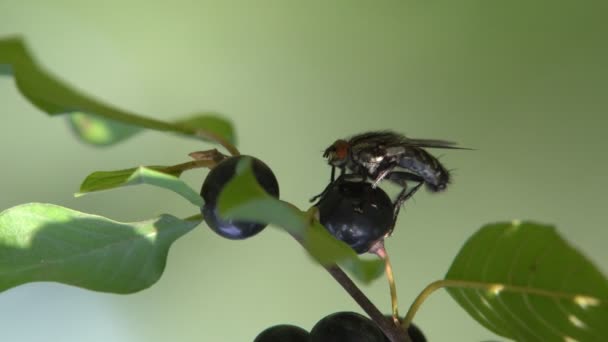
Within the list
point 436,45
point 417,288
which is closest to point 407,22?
point 436,45

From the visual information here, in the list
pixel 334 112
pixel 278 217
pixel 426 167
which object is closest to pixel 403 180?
pixel 426 167

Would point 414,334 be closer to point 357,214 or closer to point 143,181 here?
point 357,214

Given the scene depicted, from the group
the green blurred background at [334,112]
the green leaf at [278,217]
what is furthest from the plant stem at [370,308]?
the green blurred background at [334,112]

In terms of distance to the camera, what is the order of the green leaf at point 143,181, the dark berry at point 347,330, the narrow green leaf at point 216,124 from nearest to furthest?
the green leaf at point 143,181, the dark berry at point 347,330, the narrow green leaf at point 216,124

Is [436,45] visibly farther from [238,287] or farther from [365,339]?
[365,339]

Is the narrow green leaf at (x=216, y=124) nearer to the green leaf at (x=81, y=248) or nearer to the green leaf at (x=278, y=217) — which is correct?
the green leaf at (x=81, y=248)

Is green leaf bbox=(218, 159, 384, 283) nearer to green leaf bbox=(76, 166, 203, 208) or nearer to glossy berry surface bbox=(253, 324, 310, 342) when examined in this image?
green leaf bbox=(76, 166, 203, 208)
